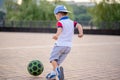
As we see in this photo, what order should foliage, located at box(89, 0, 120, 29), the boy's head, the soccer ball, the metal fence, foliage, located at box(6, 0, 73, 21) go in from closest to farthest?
the boy's head
the soccer ball
the metal fence
foliage, located at box(89, 0, 120, 29)
foliage, located at box(6, 0, 73, 21)

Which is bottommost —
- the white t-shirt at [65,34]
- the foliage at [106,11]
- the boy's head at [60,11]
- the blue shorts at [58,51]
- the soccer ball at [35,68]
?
the foliage at [106,11]

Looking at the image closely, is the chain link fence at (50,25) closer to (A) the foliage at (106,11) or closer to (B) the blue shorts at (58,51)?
(A) the foliage at (106,11)

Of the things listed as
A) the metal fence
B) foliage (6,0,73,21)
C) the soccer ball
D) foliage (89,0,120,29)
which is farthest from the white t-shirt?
foliage (6,0,73,21)

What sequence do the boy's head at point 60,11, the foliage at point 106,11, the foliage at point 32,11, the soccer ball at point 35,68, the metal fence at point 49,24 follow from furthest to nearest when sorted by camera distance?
the foliage at point 32,11 → the foliage at point 106,11 → the metal fence at point 49,24 → the soccer ball at point 35,68 → the boy's head at point 60,11

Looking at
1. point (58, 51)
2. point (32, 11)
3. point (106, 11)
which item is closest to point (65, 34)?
point (58, 51)

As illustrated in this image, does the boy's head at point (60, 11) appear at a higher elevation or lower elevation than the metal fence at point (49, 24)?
higher

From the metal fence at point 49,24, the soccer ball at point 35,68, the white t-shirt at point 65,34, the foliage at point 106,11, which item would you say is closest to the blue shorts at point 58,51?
the white t-shirt at point 65,34

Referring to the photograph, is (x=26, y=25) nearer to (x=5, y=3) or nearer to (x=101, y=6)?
(x=101, y=6)

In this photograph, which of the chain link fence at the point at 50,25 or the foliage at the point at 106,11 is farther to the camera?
the foliage at the point at 106,11

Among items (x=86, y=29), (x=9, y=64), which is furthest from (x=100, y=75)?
(x=86, y=29)

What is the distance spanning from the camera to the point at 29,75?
7664 millimetres

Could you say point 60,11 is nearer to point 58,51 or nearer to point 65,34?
point 65,34

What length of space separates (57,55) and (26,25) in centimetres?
4018

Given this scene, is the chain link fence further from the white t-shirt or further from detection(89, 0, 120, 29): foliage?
the white t-shirt
